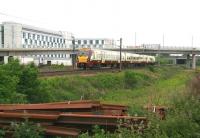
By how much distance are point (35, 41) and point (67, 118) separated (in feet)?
399

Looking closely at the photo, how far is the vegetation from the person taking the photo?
1020 centimetres

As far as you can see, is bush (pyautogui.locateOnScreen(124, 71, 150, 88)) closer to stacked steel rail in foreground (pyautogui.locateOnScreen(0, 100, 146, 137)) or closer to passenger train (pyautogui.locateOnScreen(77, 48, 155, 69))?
passenger train (pyautogui.locateOnScreen(77, 48, 155, 69))

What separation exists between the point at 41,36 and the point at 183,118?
125944mm

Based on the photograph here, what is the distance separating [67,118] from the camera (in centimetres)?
1073

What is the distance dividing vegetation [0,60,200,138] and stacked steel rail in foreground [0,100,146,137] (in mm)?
346

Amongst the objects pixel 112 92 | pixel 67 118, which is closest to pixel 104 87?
pixel 112 92

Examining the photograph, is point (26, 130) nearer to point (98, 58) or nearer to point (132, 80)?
point (132, 80)

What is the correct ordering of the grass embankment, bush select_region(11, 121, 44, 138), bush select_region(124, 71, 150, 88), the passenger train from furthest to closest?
the passenger train → bush select_region(124, 71, 150, 88) → the grass embankment → bush select_region(11, 121, 44, 138)

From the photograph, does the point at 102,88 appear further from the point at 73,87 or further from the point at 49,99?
the point at 49,99

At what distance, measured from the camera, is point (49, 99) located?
28.4 metres

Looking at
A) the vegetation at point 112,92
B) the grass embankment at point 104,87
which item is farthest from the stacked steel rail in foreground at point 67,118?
the grass embankment at point 104,87

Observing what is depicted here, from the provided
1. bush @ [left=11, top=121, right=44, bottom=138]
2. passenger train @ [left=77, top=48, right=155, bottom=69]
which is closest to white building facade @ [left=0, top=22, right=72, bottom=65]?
passenger train @ [left=77, top=48, right=155, bottom=69]

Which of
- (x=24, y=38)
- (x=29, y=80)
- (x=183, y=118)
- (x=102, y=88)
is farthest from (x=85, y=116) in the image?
(x=24, y=38)

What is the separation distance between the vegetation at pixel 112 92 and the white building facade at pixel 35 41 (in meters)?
37.5
